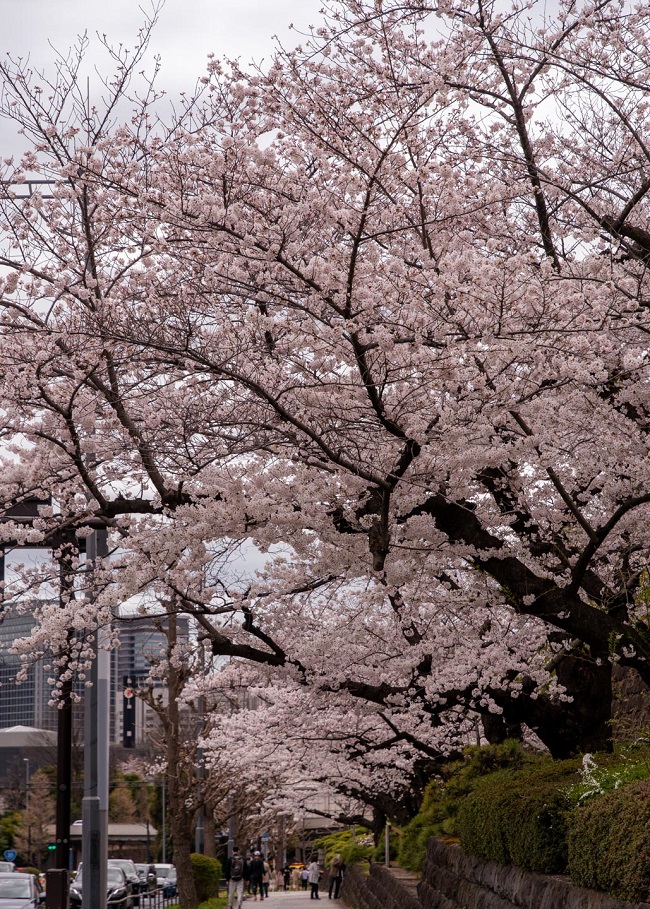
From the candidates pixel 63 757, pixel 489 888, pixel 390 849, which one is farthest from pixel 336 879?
pixel 489 888

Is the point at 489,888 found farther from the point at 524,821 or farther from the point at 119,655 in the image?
the point at 119,655

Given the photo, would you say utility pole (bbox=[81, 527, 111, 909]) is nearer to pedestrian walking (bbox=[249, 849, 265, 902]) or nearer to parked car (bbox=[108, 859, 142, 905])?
parked car (bbox=[108, 859, 142, 905])

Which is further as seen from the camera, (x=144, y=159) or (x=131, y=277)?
(x=131, y=277)

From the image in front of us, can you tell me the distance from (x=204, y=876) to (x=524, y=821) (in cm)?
2052

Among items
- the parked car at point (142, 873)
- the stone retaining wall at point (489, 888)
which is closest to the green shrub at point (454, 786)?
the stone retaining wall at point (489, 888)

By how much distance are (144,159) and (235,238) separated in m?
1.17

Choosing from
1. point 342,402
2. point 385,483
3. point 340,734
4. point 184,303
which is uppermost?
point 184,303

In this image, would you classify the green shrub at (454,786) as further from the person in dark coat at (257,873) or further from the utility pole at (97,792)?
the person in dark coat at (257,873)

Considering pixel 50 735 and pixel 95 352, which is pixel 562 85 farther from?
pixel 50 735

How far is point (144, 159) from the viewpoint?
749 centimetres

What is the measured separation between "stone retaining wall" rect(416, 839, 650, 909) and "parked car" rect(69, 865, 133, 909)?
33.9 feet

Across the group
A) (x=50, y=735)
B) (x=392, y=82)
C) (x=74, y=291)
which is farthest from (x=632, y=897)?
(x=50, y=735)

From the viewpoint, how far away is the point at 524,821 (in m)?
8.10

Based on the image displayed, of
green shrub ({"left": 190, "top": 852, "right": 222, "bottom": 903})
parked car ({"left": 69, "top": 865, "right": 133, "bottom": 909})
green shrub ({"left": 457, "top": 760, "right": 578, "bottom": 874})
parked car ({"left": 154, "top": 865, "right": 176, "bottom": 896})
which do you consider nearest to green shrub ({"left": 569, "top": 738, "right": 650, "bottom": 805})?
green shrub ({"left": 457, "top": 760, "right": 578, "bottom": 874})
